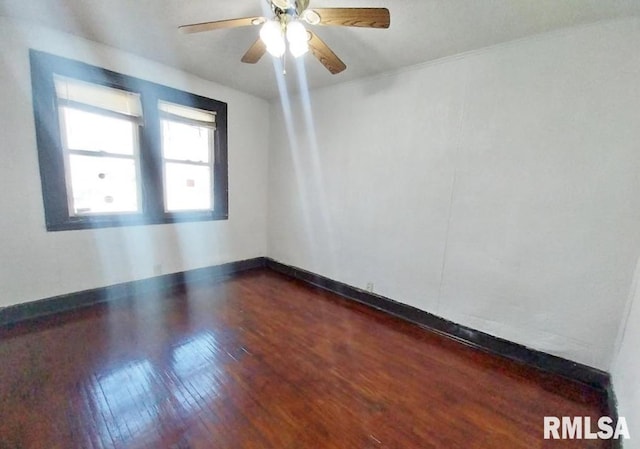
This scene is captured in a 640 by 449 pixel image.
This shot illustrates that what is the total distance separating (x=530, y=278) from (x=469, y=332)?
718 mm

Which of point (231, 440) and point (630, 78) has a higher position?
point (630, 78)

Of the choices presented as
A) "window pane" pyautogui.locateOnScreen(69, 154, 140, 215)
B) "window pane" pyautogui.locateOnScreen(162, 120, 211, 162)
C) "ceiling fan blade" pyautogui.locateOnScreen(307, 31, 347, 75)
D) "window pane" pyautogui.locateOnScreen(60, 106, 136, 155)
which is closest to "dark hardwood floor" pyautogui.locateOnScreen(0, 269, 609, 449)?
"window pane" pyautogui.locateOnScreen(69, 154, 140, 215)

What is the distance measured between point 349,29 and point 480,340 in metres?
2.88

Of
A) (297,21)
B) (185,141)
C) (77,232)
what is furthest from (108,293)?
(297,21)

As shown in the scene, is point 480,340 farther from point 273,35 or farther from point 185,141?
point 185,141

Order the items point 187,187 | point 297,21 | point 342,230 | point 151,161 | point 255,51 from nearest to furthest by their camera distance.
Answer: point 297,21 < point 255,51 < point 151,161 < point 342,230 < point 187,187

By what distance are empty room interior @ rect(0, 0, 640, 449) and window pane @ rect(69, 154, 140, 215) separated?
0.02 meters

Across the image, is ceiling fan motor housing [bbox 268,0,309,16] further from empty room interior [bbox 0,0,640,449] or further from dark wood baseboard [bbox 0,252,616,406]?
dark wood baseboard [bbox 0,252,616,406]

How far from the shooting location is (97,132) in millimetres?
2703

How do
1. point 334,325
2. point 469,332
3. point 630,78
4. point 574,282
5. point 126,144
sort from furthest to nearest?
point 126,144 < point 334,325 < point 469,332 < point 574,282 < point 630,78

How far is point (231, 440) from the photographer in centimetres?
138

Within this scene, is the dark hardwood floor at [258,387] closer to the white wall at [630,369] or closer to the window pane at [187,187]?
the white wall at [630,369]

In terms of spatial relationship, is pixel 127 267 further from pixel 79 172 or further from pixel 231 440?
pixel 231 440

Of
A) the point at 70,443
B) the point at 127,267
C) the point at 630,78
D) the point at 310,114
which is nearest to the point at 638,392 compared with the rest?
the point at 630,78
